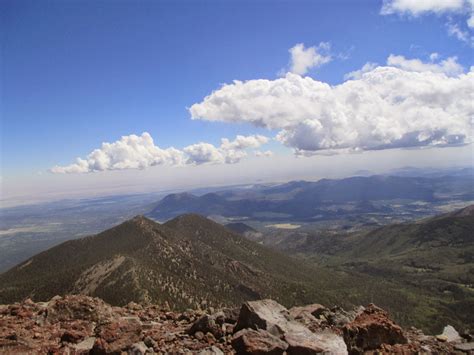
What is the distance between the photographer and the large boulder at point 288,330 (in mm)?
27297

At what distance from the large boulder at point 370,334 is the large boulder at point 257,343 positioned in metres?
6.71

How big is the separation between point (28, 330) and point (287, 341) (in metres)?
28.9

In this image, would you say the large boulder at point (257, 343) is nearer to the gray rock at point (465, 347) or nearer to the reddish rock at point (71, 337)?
the reddish rock at point (71, 337)

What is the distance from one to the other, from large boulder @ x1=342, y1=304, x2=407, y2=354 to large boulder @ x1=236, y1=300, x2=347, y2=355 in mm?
1509

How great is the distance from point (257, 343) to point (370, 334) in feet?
35.2

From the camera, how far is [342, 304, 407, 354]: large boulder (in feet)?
99.5

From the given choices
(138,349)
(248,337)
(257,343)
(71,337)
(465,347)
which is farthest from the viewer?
(71,337)

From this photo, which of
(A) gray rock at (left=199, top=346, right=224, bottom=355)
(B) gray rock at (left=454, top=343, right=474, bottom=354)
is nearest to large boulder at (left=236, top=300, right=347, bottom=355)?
(A) gray rock at (left=199, top=346, right=224, bottom=355)

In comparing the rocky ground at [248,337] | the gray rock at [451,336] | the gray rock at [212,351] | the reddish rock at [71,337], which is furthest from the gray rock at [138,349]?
the gray rock at [451,336]

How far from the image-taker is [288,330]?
30.3 metres

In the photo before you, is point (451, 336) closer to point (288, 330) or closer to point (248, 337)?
point (288, 330)

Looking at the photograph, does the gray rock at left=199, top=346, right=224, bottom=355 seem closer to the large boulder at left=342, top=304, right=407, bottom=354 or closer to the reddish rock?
the large boulder at left=342, top=304, right=407, bottom=354

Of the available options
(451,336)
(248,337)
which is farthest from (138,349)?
(451,336)

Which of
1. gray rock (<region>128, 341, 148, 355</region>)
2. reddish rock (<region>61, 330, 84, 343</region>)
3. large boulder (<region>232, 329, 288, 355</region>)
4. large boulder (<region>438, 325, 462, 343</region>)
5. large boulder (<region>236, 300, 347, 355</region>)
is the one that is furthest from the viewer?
large boulder (<region>438, 325, 462, 343</region>)
